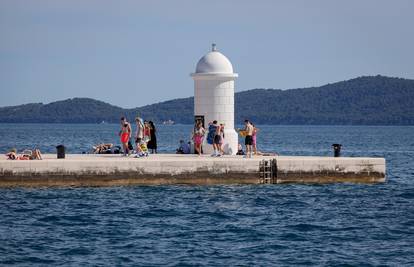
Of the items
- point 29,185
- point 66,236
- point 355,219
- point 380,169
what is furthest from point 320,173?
point 66,236

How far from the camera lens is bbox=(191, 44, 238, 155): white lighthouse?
134ft

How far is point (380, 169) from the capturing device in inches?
1510

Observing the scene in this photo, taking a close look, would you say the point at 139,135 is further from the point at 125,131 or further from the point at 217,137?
the point at 217,137

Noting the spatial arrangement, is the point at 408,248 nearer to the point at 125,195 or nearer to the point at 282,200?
the point at 282,200

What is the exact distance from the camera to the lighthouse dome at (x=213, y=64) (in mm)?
41188

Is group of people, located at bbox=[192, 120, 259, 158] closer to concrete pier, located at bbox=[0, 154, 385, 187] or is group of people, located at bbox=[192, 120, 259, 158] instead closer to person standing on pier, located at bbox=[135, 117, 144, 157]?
concrete pier, located at bbox=[0, 154, 385, 187]

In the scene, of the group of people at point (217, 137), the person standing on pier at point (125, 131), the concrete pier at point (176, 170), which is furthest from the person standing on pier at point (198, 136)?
the person standing on pier at point (125, 131)

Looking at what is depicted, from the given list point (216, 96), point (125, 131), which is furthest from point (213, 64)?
point (125, 131)

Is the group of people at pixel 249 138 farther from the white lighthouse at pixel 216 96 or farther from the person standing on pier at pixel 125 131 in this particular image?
the person standing on pier at pixel 125 131

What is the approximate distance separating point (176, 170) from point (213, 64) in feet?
22.0

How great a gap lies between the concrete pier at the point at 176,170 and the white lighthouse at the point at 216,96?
9.19 ft

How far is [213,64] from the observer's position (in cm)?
4125

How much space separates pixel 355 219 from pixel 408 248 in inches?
195

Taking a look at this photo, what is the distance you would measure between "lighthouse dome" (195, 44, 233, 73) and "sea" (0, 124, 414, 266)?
19.7 feet
